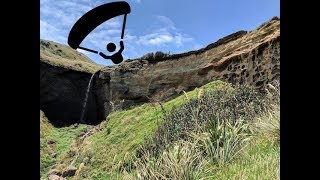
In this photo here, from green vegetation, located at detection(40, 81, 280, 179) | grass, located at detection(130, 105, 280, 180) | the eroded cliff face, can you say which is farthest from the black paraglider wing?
the eroded cliff face

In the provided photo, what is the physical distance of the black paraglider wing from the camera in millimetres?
1443

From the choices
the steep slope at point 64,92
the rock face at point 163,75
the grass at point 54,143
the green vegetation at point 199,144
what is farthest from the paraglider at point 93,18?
the steep slope at point 64,92

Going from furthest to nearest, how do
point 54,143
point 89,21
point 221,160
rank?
point 54,143 < point 221,160 < point 89,21

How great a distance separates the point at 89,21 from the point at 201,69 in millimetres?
16217

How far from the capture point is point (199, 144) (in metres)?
7.04

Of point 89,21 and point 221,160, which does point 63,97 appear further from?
point 89,21

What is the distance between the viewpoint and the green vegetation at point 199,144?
19.1ft

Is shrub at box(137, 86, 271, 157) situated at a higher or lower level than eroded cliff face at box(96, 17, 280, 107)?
lower

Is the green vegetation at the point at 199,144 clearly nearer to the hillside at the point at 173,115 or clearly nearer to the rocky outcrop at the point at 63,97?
the hillside at the point at 173,115

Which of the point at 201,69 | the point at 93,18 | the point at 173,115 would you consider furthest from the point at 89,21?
the point at 201,69

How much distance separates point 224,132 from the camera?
7.04m

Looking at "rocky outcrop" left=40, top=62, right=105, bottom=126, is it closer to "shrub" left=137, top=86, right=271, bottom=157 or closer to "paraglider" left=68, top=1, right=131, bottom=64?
"shrub" left=137, top=86, right=271, bottom=157
